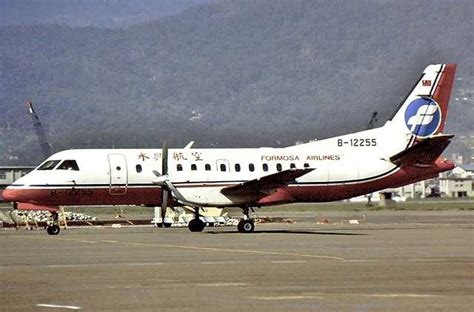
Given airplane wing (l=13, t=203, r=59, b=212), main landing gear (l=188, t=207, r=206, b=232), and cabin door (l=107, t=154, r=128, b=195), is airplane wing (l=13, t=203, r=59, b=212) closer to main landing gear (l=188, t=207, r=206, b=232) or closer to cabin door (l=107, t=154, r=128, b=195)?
cabin door (l=107, t=154, r=128, b=195)

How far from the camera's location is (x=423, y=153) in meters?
52.0

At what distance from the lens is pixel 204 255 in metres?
34.7

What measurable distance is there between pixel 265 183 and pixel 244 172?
5.82ft

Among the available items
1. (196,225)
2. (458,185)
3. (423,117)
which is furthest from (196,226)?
(458,185)

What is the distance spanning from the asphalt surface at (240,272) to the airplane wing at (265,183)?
114 inches

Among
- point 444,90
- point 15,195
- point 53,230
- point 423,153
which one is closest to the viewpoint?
point 53,230

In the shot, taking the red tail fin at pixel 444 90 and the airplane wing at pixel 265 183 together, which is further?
the red tail fin at pixel 444 90

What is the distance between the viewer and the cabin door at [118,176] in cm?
4959

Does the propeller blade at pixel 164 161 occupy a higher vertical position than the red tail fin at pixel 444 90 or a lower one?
lower

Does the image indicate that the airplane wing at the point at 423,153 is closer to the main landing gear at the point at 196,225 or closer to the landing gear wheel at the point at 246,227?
the landing gear wheel at the point at 246,227

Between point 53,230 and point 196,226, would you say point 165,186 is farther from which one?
point 53,230

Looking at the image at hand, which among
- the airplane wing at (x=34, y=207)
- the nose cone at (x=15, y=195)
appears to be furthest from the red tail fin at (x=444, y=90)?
the nose cone at (x=15, y=195)

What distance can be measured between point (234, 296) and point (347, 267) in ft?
22.1

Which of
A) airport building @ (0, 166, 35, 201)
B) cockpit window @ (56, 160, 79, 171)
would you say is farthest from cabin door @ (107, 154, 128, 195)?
airport building @ (0, 166, 35, 201)
